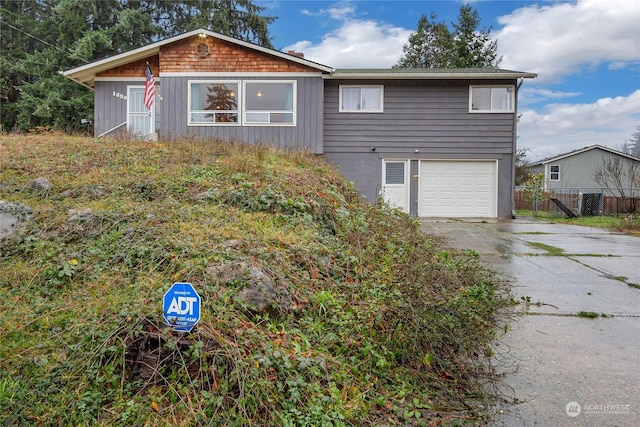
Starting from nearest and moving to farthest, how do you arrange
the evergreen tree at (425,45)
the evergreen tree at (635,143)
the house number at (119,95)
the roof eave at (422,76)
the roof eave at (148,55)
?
the roof eave at (148,55) → the roof eave at (422,76) → the house number at (119,95) → the evergreen tree at (425,45) → the evergreen tree at (635,143)

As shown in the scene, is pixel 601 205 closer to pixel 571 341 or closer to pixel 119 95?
pixel 571 341

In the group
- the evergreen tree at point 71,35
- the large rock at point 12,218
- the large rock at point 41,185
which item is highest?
the evergreen tree at point 71,35

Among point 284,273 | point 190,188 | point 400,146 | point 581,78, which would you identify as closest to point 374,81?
point 400,146

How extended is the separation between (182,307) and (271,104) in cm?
1009

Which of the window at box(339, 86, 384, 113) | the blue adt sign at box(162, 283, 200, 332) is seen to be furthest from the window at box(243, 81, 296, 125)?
the blue adt sign at box(162, 283, 200, 332)

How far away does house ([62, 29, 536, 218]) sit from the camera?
36.9 feet

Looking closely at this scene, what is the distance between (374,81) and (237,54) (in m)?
4.27

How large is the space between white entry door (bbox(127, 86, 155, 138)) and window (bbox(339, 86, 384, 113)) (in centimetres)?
601

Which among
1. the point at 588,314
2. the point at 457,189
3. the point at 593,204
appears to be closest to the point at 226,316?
the point at 588,314

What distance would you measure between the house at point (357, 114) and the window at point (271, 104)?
30 millimetres

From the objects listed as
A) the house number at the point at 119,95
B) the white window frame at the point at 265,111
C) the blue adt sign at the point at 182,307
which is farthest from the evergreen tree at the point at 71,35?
the blue adt sign at the point at 182,307

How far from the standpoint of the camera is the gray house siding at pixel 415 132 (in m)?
12.0

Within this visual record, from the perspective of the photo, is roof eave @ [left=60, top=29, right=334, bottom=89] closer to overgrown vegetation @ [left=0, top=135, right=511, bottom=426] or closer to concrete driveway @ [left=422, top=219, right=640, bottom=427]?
overgrown vegetation @ [left=0, top=135, right=511, bottom=426]

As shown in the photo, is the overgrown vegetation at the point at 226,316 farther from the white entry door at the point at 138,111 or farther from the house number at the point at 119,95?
the house number at the point at 119,95
